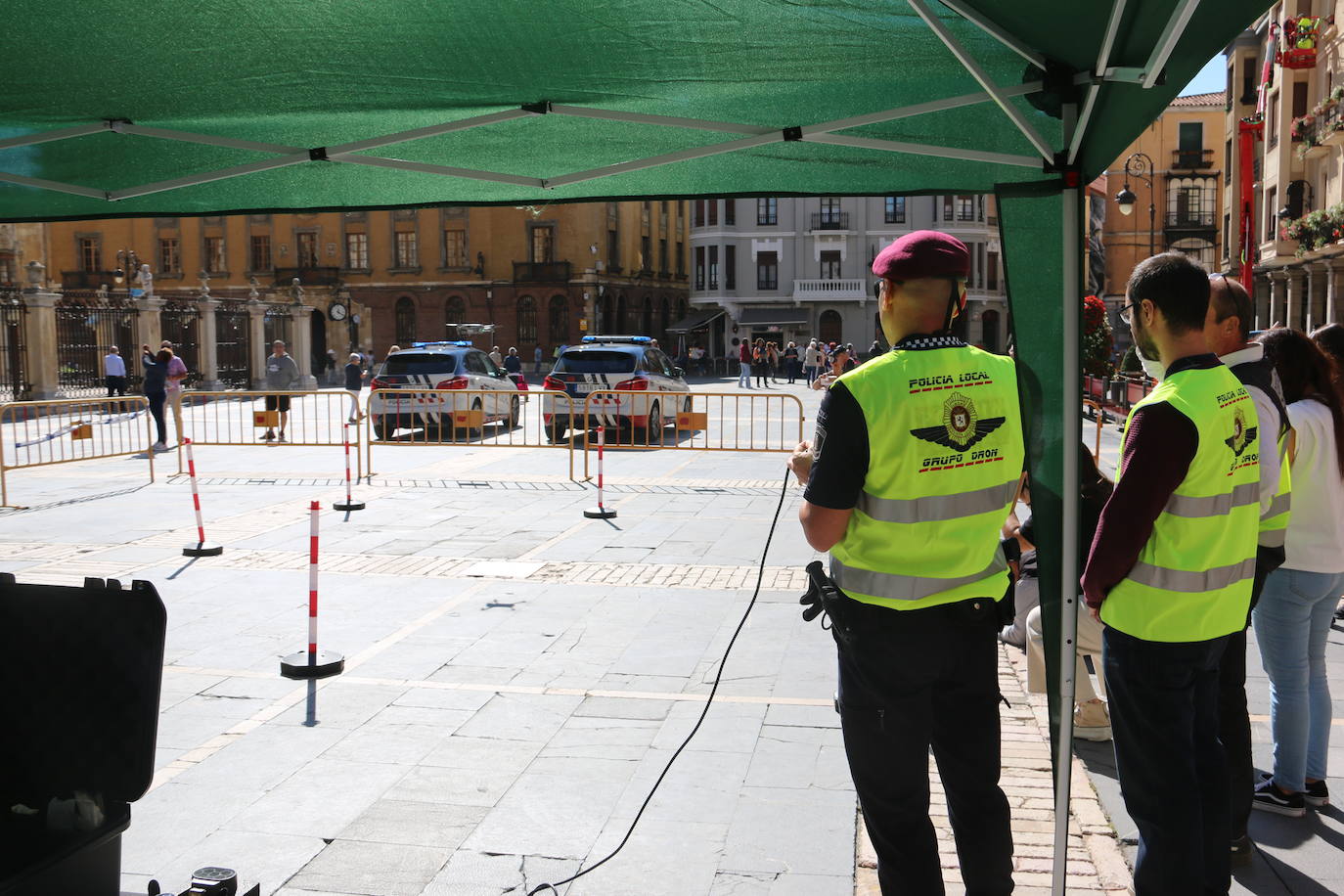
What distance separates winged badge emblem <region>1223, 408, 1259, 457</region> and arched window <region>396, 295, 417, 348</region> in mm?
60470

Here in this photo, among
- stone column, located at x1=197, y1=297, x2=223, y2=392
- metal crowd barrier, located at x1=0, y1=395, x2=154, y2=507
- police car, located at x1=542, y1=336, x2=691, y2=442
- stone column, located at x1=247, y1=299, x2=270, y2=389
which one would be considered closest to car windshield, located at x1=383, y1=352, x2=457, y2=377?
police car, located at x1=542, y1=336, x2=691, y2=442

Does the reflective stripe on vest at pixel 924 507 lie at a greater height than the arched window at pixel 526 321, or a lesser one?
lesser

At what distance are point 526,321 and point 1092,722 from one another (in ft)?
187

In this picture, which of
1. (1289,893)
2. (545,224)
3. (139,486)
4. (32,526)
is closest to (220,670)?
(1289,893)

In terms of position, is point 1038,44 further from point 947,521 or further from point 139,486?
point 139,486

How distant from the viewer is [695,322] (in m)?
65.0

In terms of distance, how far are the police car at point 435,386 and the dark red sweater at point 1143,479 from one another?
47.9 feet

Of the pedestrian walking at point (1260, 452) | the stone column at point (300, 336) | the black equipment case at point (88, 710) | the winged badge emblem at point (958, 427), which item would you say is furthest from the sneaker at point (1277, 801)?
the stone column at point (300, 336)

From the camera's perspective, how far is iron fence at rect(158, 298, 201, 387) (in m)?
36.0

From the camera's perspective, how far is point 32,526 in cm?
1130

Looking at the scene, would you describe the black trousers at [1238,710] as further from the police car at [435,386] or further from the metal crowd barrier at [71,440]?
the police car at [435,386]

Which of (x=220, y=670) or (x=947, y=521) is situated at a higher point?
(x=947, y=521)

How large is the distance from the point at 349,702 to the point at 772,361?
46.9m

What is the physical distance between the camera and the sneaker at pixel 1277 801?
430 centimetres
